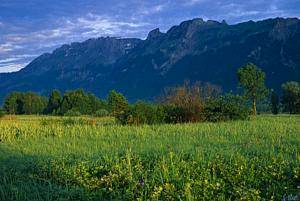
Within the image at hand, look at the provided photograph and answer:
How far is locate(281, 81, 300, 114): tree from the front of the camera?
179 ft

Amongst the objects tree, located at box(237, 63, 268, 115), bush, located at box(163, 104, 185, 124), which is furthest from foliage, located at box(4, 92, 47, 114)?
bush, located at box(163, 104, 185, 124)

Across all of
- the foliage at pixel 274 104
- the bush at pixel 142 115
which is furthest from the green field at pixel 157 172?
the foliage at pixel 274 104

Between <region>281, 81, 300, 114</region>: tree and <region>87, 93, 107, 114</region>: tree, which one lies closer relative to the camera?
<region>281, 81, 300, 114</region>: tree

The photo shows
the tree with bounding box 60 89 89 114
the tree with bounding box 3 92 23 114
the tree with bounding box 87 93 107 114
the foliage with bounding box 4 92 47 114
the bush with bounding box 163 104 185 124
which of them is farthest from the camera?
the foliage with bounding box 4 92 47 114

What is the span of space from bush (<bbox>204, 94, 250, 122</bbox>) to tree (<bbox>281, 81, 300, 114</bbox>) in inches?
1180

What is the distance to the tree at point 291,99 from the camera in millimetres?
54500

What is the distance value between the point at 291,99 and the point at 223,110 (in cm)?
3393

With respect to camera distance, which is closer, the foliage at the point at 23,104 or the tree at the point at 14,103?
the tree at the point at 14,103

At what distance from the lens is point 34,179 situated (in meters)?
9.77

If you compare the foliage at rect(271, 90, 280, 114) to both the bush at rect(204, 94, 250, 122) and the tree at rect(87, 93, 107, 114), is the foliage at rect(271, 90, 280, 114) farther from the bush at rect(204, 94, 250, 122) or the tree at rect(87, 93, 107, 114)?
the bush at rect(204, 94, 250, 122)

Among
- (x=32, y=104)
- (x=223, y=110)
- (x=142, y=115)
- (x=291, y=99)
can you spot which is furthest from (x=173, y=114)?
(x=32, y=104)

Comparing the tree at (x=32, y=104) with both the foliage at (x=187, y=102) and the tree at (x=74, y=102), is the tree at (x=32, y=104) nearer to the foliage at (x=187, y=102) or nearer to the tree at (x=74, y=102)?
the tree at (x=74, y=102)

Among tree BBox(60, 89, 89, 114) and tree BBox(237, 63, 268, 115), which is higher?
tree BBox(237, 63, 268, 115)

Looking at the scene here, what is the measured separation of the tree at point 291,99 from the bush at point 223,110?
98.4 feet
